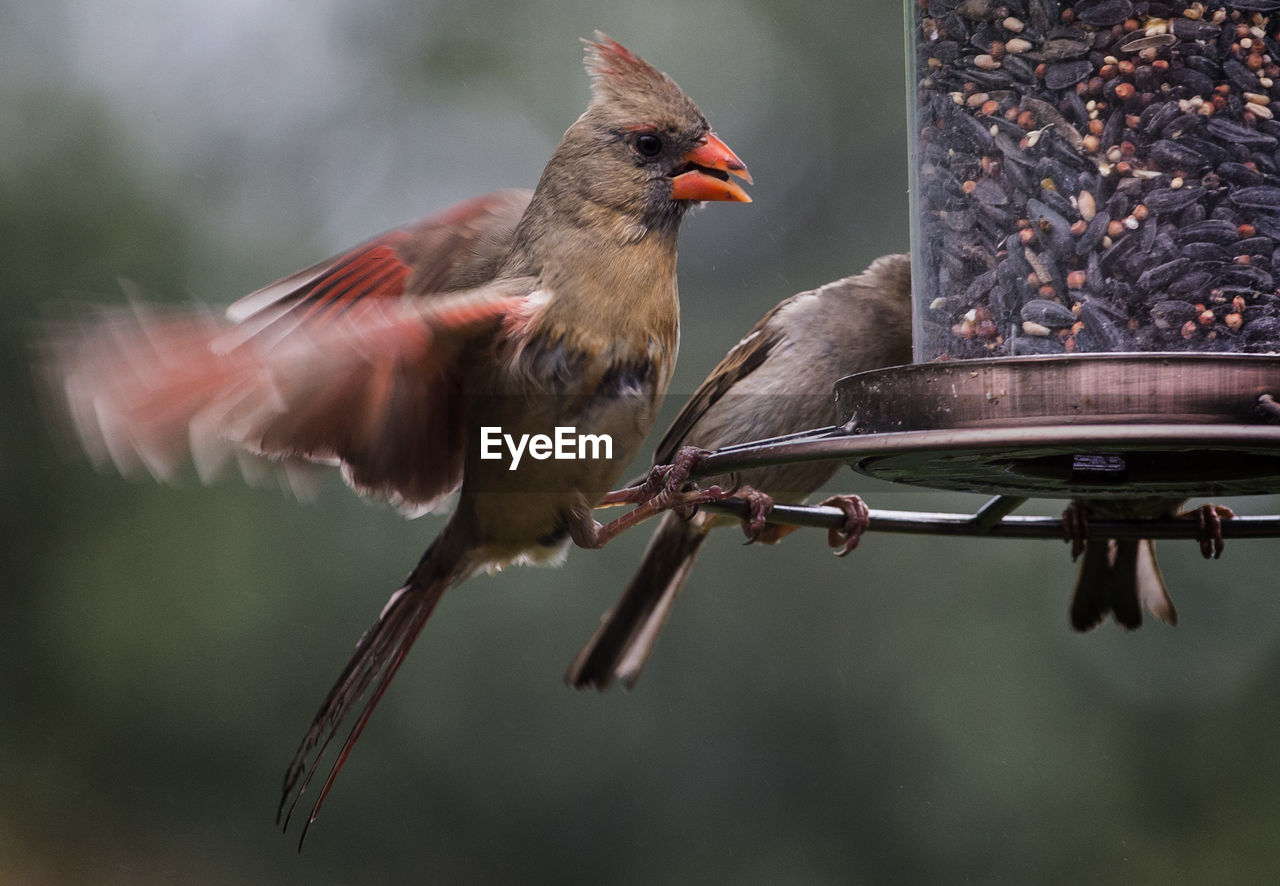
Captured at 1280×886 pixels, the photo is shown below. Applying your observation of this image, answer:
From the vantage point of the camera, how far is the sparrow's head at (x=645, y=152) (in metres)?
3.37

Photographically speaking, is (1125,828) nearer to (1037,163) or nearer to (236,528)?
(236,528)

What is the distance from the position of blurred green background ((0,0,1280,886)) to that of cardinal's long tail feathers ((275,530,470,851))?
297 cm

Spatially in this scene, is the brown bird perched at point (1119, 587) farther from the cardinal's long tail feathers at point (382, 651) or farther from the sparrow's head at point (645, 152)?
the cardinal's long tail feathers at point (382, 651)

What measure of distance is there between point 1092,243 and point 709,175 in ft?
3.24

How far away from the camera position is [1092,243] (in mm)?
2654

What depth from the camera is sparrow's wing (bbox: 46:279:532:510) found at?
7.93 ft

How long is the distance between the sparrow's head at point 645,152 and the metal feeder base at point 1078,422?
84 cm

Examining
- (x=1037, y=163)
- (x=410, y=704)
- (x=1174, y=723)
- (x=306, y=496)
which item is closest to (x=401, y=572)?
(x=410, y=704)

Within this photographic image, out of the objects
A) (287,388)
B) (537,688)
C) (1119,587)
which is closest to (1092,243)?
(287,388)

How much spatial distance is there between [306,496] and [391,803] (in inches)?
173

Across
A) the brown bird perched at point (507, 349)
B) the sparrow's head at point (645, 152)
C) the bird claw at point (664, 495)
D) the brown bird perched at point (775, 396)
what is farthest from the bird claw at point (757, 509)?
the brown bird perched at point (775, 396)

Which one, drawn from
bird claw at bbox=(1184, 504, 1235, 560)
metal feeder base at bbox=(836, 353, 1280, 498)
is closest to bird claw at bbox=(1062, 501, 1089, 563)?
bird claw at bbox=(1184, 504, 1235, 560)

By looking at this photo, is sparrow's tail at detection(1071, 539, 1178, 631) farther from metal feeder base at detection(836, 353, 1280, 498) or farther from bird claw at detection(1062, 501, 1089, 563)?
metal feeder base at detection(836, 353, 1280, 498)

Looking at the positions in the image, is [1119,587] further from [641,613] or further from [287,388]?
[287,388]
